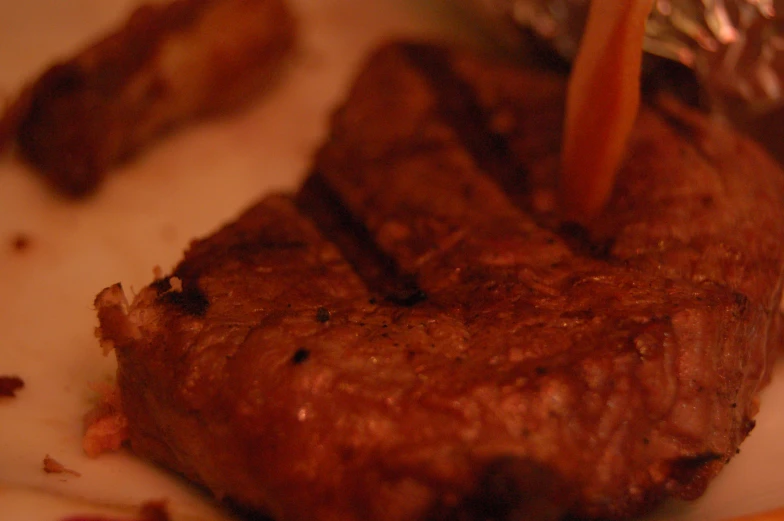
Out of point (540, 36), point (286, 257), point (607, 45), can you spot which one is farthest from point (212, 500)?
point (540, 36)

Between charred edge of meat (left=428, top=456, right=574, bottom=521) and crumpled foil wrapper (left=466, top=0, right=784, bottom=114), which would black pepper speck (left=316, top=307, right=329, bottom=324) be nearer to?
charred edge of meat (left=428, top=456, right=574, bottom=521)

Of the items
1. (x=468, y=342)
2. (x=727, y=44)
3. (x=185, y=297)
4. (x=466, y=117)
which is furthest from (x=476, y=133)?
(x=185, y=297)

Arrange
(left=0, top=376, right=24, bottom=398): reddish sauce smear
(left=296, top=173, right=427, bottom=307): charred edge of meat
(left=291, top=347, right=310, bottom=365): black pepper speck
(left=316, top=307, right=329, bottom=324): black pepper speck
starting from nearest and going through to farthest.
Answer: (left=291, top=347, right=310, bottom=365): black pepper speck < (left=316, top=307, right=329, bottom=324): black pepper speck < (left=296, top=173, right=427, bottom=307): charred edge of meat < (left=0, top=376, right=24, bottom=398): reddish sauce smear

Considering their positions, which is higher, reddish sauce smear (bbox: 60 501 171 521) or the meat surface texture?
the meat surface texture

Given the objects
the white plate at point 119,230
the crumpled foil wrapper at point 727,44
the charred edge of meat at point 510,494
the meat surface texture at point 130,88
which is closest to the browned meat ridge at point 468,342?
the charred edge of meat at point 510,494

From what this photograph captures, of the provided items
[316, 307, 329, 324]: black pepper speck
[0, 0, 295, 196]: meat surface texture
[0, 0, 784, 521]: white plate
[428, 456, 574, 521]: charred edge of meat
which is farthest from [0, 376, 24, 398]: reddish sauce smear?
[428, 456, 574, 521]: charred edge of meat

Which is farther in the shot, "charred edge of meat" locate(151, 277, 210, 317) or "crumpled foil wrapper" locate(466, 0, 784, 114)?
"crumpled foil wrapper" locate(466, 0, 784, 114)

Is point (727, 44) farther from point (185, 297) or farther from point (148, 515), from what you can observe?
point (148, 515)

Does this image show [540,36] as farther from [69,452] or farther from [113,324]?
[69,452]
